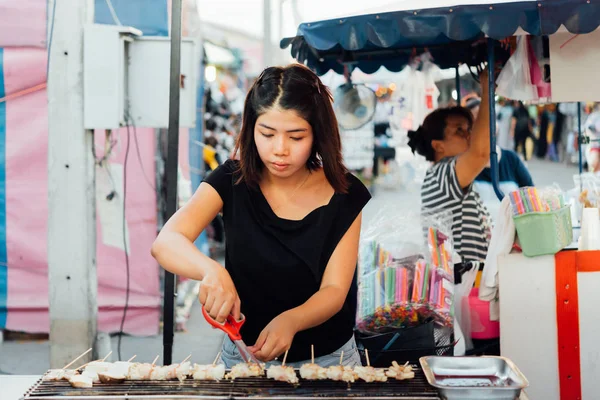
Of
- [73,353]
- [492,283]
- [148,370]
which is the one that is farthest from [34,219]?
[148,370]

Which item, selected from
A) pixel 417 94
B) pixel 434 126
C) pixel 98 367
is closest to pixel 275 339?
pixel 98 367

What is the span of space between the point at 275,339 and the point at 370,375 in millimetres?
310

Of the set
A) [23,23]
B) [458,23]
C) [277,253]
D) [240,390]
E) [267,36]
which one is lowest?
[240,390]

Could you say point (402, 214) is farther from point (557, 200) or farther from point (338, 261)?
point (338, 261)

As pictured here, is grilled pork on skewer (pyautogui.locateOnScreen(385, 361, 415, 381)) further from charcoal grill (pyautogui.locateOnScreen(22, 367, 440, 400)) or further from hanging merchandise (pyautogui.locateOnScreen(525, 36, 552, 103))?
hanging merchandise (pyautogui.locateOnScreen(525, 36, 552, 103))

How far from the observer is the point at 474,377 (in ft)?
7.55

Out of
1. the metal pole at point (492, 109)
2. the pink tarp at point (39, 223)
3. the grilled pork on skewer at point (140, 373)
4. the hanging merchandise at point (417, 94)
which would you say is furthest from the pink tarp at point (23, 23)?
the grilled pork on skewer at point (140, 373)

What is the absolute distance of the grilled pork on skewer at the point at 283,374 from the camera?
2266mm

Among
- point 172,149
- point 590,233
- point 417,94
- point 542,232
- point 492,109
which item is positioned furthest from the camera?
point 417,94

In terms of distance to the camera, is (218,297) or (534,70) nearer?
A: (218,297)

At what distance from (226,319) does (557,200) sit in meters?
2.46

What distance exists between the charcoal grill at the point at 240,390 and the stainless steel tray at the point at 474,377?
1.9 inches

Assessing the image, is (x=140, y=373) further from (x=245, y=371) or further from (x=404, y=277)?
(x=404, y=277)

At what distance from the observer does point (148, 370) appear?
235 cm
